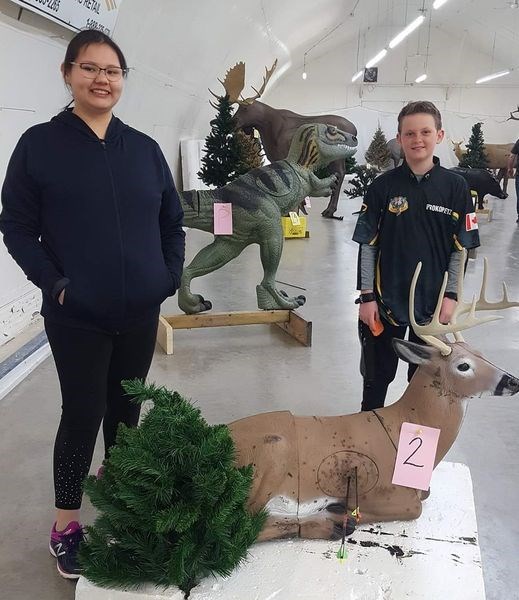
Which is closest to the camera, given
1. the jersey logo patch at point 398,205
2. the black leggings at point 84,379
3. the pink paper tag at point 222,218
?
the black leggings at point 84,379

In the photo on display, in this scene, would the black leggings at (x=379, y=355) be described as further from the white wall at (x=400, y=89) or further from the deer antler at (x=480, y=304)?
the white wall at (x=400, y=89)

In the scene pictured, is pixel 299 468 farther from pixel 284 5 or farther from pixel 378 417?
pixel 284 5

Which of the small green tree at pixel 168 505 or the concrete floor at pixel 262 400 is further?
the concrete floor at pixel 262 400

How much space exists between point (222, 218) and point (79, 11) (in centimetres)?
162

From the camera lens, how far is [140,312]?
1600 mm

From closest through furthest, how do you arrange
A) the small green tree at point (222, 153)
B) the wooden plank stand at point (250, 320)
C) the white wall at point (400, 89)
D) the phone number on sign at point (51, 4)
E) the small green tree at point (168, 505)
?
the small green tree at point (168, 505), the phone number on sign at point (51, 4), the wooden plank stand at point (250, 320), the small green tree at point (222, 153), the white wall at point (400, 89)

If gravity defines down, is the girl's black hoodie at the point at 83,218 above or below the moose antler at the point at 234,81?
below

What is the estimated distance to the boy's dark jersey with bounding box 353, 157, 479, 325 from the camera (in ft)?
6.31

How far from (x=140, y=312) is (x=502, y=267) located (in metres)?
5.18

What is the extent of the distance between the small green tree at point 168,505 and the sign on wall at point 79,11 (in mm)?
2583

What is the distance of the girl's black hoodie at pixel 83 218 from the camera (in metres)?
1.44

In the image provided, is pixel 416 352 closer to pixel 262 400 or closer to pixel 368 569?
pixel 368 569

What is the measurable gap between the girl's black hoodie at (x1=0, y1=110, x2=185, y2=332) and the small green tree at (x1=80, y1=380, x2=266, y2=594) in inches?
10.0

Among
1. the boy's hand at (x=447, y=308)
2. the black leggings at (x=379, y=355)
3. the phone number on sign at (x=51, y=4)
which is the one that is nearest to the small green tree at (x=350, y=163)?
the phone number on sign at (x=51, y=4)
